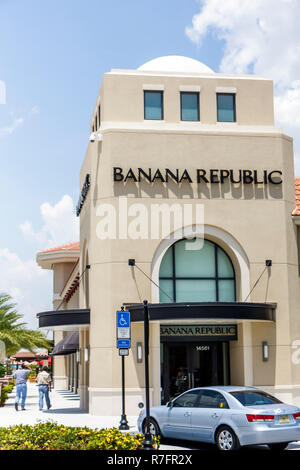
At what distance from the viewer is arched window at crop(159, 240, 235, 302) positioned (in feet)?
80.8

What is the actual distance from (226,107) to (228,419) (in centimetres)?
1454

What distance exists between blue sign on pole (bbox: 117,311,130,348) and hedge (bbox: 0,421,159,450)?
7577 millimetres

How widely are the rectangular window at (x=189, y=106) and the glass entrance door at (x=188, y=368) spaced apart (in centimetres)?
853

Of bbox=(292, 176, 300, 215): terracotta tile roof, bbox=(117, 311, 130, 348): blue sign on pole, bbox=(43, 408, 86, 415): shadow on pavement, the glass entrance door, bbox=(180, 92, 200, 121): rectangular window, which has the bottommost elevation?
bbox=(43, 408, 86, 415): shadow on pavement

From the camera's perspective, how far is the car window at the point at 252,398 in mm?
15320

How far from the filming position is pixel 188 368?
24297 millimetres

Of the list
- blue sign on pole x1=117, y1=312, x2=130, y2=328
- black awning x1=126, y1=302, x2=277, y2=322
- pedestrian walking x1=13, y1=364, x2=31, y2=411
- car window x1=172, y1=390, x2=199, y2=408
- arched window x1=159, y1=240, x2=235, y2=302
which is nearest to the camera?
car window x1=172, y1=390, x2=199, y2=408

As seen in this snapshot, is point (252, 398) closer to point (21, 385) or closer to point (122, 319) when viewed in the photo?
point (122, 319)

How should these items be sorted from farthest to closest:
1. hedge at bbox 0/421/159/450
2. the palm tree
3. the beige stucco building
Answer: the palm tree < the beige stucco building < hedge at bbox 0/421/159/450

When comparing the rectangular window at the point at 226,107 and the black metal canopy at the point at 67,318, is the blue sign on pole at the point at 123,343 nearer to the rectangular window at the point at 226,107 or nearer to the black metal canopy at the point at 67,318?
the black metal canopy at the point at 67,318

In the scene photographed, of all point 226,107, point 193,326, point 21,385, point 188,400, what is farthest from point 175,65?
point 188,400

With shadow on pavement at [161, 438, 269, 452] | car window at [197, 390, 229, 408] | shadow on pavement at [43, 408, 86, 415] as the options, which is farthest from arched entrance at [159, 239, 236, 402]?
car window at [197, 390, 229, 408]

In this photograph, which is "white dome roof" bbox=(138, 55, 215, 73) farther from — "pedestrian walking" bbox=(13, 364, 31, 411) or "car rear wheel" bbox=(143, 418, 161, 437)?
"car rear wheel" bbox=(143, 418, 161, 437)

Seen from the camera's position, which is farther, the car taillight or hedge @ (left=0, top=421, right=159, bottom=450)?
the car taillight
